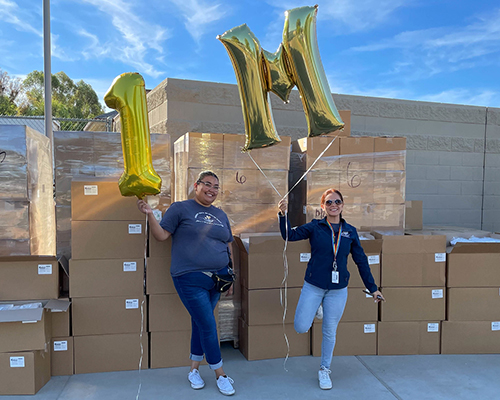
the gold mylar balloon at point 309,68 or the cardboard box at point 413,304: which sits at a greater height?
the gold mylar balloon at point 309,68

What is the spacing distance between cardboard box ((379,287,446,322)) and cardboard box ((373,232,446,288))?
0.07m

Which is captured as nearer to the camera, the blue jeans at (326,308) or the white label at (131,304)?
the blue jeans at (326,308)

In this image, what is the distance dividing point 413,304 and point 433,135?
3510 mm

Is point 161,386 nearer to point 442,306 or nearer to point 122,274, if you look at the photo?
point 122,274

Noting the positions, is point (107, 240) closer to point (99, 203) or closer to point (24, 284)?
point (99, 203)

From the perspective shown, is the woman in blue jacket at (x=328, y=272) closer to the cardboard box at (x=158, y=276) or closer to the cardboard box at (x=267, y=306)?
the cardboard box at (x=267, y=306)

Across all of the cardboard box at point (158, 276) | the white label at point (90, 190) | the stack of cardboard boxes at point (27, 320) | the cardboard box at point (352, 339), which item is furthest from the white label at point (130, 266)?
the cardboard box at point (352, 339)

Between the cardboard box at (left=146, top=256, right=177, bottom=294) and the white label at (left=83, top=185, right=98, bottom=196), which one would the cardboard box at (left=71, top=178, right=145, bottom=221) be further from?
the cardboard box at (left=146, top=256, right=177, bottom=294)

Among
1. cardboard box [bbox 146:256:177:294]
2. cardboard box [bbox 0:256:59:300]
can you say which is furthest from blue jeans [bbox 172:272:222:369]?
cardboard box [bbox 0:256:59:300]

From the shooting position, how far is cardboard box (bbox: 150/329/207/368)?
3348mm

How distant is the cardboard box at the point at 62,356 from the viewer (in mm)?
3186

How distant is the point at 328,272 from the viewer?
116 inches

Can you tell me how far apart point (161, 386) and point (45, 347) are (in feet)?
3.04

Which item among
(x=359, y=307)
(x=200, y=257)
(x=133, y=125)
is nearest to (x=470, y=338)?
(x=359, y=307)
